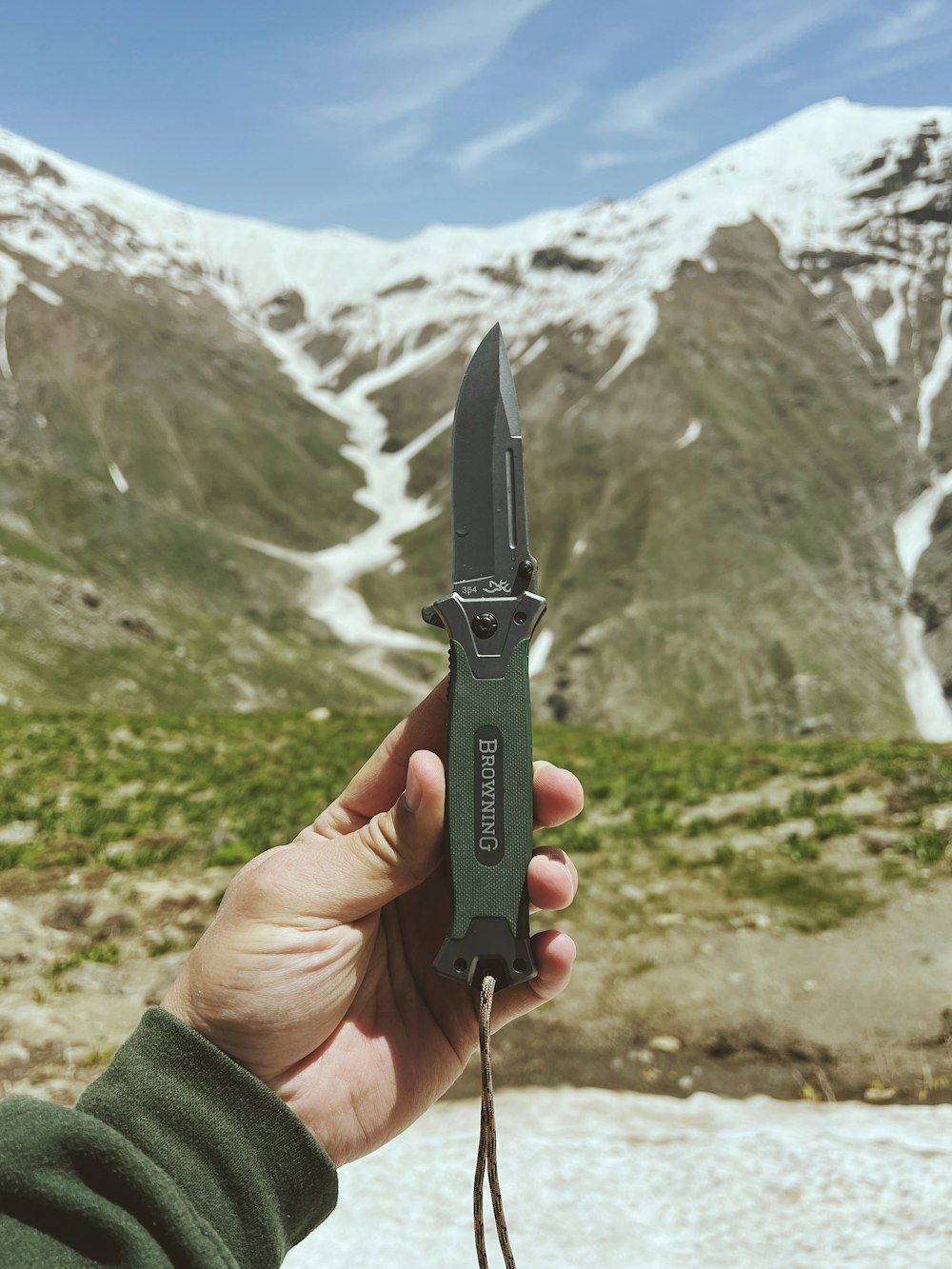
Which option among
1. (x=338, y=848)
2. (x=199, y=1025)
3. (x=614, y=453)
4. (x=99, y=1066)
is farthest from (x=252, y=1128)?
(x=614, y=453)

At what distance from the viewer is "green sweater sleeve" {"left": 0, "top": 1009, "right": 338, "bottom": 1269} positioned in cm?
337

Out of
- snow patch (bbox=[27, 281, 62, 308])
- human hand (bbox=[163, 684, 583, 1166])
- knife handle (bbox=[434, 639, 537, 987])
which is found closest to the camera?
human hand (bbox=[163, 684, 583, 1166])

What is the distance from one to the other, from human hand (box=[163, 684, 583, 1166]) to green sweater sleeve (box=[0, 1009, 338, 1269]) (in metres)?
0.38

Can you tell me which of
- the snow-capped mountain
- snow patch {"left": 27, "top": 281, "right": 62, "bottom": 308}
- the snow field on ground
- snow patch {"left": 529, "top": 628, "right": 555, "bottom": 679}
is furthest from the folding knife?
snow patch {"left": 27, "top": 281, "right": 62, "bottom": 308}

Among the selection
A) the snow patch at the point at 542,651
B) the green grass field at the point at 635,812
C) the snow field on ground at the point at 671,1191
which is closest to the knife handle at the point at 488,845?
the snow field on ground at the point at 671,1191

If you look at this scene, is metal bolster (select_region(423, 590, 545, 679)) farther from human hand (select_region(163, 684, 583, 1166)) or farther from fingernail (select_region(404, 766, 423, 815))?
fingernail (select_region(404, 766, 423, 815))

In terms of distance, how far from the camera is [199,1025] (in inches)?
176

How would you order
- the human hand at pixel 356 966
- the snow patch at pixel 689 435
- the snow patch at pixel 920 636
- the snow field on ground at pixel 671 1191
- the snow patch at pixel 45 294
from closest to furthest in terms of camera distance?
the human hand at pixel 356 966 → the snow field on ground at pixel 671 1191 → the snow patch at pixel 920 636 → the snow patch at pixel 689 435 → the snow patch at pixel 45 294

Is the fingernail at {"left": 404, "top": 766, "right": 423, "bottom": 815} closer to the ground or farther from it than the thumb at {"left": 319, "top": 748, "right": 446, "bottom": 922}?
farther from it

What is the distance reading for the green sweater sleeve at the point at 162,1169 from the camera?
3373 millimetres

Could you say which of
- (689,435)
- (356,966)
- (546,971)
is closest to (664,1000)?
(546,971)

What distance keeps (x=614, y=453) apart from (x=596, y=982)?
164 meters

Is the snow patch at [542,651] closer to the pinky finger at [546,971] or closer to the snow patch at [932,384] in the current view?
the snow patch at [932,384]

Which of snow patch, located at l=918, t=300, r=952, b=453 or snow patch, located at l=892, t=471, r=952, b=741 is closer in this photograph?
snow patch, located at l=892, t=471, r=952, b=741
